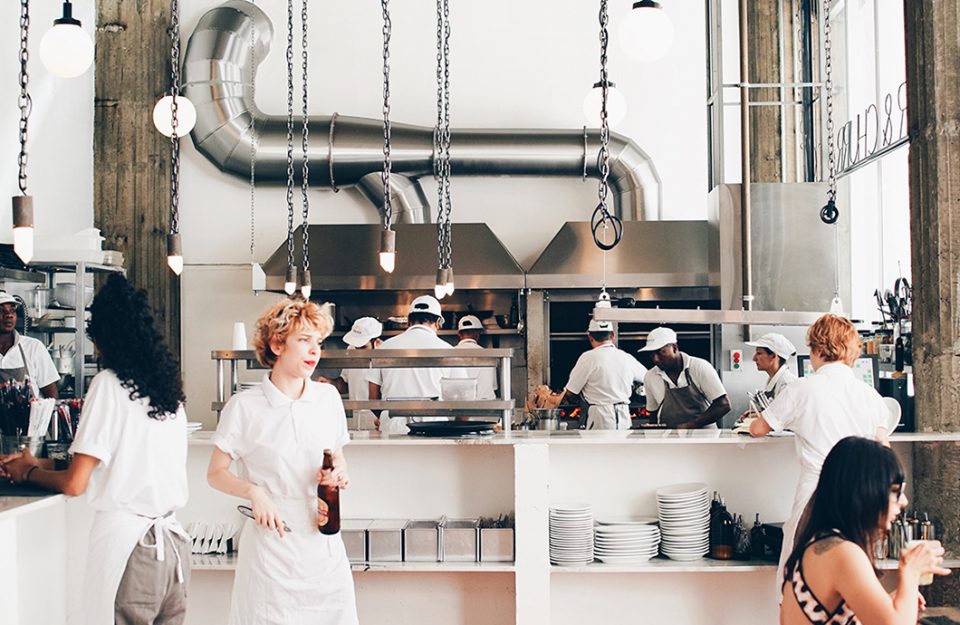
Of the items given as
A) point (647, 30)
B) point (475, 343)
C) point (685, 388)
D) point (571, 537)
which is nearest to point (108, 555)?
point (571, 537)

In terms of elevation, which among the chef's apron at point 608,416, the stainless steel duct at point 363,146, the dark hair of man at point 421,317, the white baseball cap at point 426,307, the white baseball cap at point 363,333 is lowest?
Result: the chef's apron at point 608,416

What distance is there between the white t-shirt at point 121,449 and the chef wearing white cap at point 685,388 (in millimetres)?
3847

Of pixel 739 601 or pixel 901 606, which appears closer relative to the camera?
pixel 901 606

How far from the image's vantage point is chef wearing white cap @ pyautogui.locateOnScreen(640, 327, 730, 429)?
617cm

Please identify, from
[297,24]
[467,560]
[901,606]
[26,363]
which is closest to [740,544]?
[467,560]

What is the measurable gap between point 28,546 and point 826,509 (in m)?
2.95

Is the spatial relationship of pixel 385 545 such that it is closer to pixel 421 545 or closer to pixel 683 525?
pixel 421 545

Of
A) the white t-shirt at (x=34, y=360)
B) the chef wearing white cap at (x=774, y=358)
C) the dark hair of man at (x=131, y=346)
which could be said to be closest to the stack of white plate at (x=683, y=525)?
the chef wearing white cap at (x=774, y=358)

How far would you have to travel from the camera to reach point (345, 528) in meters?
4.34

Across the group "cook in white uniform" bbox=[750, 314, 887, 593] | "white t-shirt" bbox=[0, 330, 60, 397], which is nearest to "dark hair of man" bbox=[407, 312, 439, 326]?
"cook in white uniform" bbox=[750, 314, 887, 593]

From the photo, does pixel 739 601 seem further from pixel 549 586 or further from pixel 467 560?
pixel 467 560

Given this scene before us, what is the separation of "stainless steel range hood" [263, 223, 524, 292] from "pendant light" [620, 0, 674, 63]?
384 centimetres

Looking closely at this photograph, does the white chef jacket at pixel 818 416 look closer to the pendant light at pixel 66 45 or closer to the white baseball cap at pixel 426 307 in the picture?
the white baseball cap at pixel 426 307

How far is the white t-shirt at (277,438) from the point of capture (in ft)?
9.78
